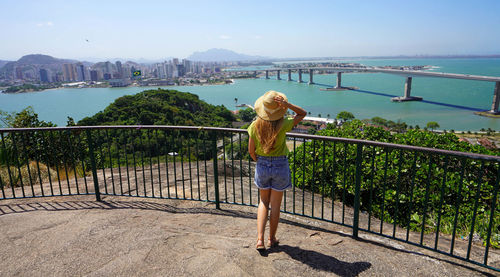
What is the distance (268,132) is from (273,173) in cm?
32

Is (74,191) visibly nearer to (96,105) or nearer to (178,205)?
(178,205)

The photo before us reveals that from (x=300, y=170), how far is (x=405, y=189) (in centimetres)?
159

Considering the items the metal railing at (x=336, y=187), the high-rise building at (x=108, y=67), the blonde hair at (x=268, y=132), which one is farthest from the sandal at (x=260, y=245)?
the high-rise building at (x=108, y=67)

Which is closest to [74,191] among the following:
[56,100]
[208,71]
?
[56,100]

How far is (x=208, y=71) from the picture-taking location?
195375mm

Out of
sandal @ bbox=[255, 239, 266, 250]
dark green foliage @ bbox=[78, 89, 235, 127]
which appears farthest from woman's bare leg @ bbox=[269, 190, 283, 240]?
dark green foliage @ bbox=[78, 89, 235, 127]

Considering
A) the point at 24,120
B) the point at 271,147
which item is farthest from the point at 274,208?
the point at 24,120

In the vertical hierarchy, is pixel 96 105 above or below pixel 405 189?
below

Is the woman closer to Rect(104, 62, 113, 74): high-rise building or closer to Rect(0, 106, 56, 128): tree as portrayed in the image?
Rect(0, 106, 56, 128): tree

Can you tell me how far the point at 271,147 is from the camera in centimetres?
245

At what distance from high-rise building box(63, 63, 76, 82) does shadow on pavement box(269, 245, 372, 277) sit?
6745 inches

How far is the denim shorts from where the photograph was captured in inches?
98.1

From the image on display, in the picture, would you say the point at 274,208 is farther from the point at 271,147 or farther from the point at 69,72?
the point at 69,72

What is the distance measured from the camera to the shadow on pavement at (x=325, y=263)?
7.70ft
